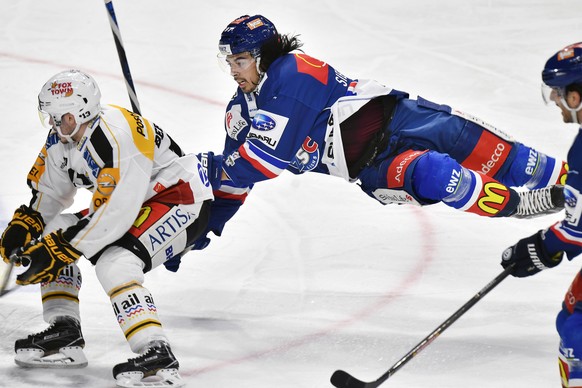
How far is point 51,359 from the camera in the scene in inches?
155

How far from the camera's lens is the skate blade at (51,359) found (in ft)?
12.9

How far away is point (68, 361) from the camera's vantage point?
395 cm

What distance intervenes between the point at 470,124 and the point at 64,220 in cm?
167

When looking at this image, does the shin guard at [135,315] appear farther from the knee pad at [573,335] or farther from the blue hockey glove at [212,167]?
the knee pad at [573,335]

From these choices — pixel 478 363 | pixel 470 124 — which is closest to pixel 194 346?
pixel 478 363

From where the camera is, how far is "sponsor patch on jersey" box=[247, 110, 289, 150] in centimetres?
420

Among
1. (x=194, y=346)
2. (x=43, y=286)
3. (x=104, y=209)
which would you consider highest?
(x=104, y=209)

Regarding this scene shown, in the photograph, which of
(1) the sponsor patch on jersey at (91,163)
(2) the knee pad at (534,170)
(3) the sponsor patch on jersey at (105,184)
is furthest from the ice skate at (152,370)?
(2) the knee pad at (534,170)

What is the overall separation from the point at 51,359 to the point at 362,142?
1468mm

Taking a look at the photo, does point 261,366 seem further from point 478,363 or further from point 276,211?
point 276,211

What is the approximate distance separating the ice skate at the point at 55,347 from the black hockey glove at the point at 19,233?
0.31 meters

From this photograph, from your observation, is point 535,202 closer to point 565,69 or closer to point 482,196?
point 482,196

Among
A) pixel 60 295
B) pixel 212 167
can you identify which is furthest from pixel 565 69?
pixel 60 295

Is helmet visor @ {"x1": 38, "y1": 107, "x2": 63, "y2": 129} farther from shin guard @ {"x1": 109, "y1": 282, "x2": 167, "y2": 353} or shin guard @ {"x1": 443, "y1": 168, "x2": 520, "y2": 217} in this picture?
shin guard @ {"x1": 443, "y1": 168, "x2": 520, "y2": 217}
